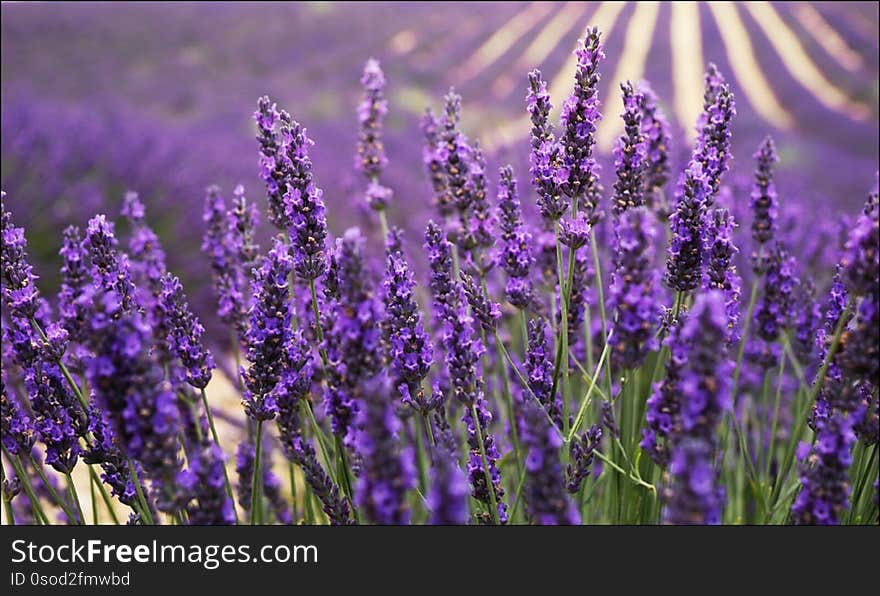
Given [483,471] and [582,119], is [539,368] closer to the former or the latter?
[483,471]

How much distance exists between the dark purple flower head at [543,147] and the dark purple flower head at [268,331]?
0.52 metres

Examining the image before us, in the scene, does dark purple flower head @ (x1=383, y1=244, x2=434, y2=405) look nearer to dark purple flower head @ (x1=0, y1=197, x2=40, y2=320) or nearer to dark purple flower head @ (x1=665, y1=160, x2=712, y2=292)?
dark purple flower head @ (x1=665, y1=160, x2=712, y2=292)

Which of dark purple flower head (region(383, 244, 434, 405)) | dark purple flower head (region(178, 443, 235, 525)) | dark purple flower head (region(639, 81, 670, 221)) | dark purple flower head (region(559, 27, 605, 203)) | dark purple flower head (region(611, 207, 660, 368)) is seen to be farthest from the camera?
dark purple flower head (region(639, 81, 670, 221))

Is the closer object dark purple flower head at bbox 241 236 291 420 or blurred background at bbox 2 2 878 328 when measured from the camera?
dark purple flower head at bbox 241 236 291 420

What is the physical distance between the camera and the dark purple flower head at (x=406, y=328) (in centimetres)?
130

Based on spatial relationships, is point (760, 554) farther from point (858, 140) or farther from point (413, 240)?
point (858, 140)

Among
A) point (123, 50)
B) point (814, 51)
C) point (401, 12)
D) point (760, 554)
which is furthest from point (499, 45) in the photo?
point (760, 554)

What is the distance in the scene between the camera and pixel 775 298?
1.81m

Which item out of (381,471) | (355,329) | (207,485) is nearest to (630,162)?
(355,329)

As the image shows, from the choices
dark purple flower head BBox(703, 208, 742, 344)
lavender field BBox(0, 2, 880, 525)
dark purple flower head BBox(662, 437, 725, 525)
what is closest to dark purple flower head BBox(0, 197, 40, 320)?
lavender field BBox(0, 2, 880, 525)

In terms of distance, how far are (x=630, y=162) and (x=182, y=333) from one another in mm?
966

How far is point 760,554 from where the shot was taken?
117cm

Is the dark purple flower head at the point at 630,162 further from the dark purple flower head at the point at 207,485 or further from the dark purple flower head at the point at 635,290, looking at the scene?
the dark purple flower head at the point at 207,485

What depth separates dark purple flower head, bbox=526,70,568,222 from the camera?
A: 4.89 ft
